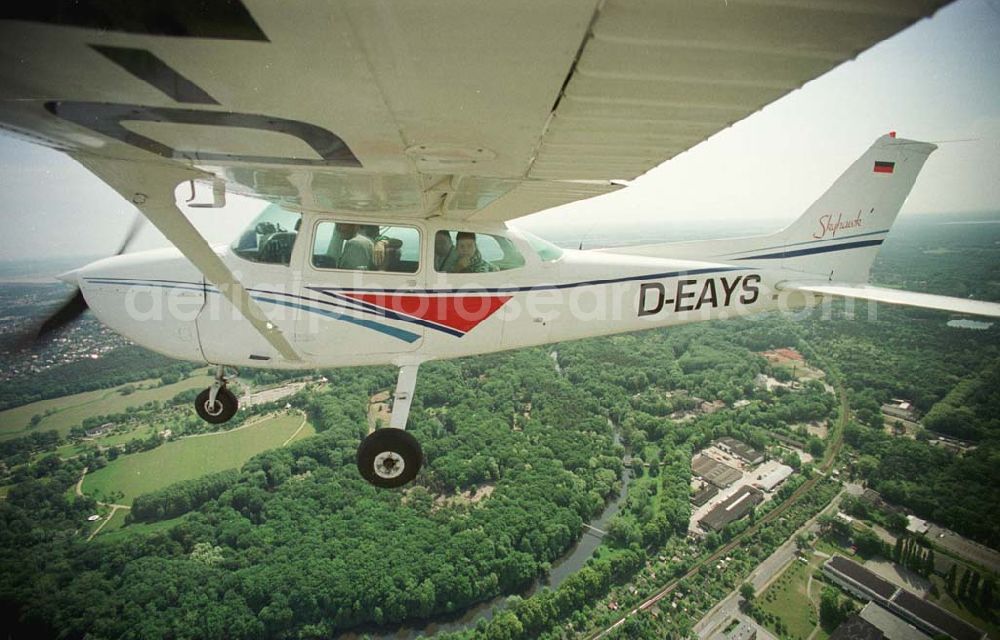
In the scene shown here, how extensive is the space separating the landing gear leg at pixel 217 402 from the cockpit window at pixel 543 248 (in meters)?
3.63

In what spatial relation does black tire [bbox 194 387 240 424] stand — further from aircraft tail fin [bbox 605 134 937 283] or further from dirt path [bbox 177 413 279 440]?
dirt path [bbox 177 413 279 440]

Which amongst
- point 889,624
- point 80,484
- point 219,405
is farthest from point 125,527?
point 889,624

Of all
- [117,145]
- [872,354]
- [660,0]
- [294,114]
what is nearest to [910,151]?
[660,0]

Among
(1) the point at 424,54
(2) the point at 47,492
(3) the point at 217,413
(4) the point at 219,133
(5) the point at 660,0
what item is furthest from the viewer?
(2) the point at 47,492

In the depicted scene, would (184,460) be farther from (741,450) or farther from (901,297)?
(741,450)

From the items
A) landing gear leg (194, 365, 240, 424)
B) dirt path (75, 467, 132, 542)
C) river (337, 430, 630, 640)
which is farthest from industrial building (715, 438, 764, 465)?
dirt path (75, 467, 132, 542)

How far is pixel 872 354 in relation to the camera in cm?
2542

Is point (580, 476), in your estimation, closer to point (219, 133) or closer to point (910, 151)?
point (910, 151)

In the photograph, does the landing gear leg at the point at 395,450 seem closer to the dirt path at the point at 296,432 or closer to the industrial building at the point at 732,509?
the industrial building at the point at 732,509

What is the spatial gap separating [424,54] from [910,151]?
6787 millimetres

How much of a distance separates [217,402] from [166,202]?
3067 mm

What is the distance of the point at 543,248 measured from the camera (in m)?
3.86

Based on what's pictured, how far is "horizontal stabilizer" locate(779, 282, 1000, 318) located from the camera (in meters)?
3.25

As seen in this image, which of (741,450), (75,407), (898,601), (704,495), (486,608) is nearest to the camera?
(898,601)
